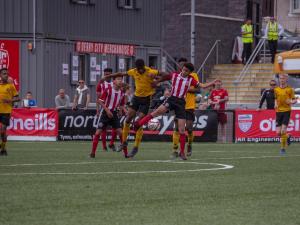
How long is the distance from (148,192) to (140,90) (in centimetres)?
816

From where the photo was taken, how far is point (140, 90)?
20.6 m

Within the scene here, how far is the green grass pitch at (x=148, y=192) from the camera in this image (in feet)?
33.4

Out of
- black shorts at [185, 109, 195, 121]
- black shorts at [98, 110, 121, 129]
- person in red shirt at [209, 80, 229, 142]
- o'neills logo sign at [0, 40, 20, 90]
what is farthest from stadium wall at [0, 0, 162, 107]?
black shorts at [185, 109, 195, 121]

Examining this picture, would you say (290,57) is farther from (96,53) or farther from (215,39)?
(215,39)

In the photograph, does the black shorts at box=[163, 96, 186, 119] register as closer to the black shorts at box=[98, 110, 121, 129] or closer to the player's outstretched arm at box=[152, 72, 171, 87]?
the player's outstretched arm at box=[152, 72, 171, 87]

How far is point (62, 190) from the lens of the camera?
495 inches

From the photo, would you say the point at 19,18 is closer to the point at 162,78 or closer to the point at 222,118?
the point at 222,118

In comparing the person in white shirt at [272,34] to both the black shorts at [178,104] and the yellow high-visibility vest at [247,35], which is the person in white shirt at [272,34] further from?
the black shorts at [178,104]

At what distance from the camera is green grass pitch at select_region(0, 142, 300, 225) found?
10.2 meters

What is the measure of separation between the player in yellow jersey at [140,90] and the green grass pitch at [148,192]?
1.54 m

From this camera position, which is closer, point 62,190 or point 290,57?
point 62,190

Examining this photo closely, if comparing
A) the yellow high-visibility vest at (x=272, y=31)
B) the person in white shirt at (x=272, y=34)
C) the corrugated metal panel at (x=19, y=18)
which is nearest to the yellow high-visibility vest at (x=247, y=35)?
the person in white shirt at (x=272, y=34)

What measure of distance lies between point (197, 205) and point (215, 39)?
38.9m

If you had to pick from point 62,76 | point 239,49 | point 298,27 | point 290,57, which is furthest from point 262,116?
point 298,27
